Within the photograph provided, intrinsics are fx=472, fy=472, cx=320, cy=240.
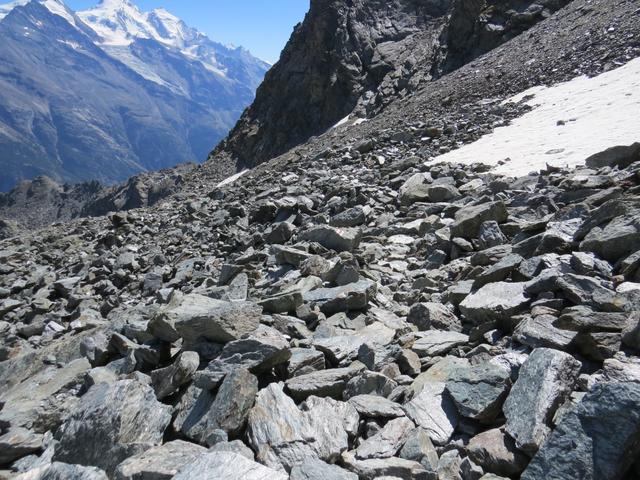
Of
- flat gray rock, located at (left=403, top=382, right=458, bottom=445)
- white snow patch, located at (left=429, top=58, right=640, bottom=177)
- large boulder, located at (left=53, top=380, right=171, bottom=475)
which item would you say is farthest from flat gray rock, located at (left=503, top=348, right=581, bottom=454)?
white snow patch, located at (left=429, top=58, right=640, bottom=177)

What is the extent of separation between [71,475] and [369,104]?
52583 millimetres

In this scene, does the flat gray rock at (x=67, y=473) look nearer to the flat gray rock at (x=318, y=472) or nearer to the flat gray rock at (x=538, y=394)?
the flat gray rock at (x=318, y=472)

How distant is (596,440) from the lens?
2957 millimetres

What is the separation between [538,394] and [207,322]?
3.55 m

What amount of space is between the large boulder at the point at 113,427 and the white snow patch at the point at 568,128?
1165cm

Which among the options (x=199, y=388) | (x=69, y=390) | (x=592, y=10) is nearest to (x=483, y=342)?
(x=199, y=388)

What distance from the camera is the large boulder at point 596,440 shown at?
2.90 meters

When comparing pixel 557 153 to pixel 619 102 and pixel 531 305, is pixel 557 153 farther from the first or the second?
pixel 531 305

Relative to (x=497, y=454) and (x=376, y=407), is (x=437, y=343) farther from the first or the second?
(x=497, y=454)

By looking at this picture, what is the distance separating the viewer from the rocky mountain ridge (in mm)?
3529

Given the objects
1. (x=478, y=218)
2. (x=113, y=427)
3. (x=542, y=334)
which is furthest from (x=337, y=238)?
(x=113, y=427)

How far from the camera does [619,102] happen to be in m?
16.7

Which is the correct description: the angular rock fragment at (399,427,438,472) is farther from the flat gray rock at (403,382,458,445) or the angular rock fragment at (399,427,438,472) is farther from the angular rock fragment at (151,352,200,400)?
Answer: the angular rock fragment at (151,352,200,400)

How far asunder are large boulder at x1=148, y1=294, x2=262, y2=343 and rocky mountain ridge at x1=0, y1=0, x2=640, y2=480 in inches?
0.9
